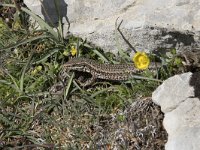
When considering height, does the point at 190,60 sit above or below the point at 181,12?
below

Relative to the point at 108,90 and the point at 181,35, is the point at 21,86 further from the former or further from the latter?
the point at 181,35

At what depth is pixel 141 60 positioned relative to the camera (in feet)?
16.8

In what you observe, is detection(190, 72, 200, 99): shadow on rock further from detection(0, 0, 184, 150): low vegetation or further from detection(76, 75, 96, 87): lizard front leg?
detection(76, 75, 96, 87): lizard front leg

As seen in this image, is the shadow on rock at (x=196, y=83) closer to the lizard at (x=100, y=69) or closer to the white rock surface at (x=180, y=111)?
the white rock surface at (x=180, y=111)

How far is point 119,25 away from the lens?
5547 mm

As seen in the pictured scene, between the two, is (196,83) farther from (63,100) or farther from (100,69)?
(63,100)

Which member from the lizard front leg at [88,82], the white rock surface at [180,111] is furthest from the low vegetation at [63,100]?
the white rock surface at [180,111]

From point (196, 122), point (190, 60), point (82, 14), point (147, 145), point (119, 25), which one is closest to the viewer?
point (196, 122)

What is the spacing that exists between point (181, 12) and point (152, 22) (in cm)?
30

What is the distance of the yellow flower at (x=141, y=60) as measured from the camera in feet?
16.8

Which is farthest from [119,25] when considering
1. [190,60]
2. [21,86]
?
[21,86]

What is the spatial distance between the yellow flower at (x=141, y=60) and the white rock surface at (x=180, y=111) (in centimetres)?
33

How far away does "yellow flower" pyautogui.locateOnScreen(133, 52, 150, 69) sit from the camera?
16.8 ft

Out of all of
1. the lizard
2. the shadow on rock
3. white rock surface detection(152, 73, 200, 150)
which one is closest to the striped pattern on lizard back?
the lizard
